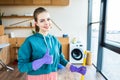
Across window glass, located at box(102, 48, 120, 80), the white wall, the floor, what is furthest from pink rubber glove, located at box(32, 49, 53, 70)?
the white wall

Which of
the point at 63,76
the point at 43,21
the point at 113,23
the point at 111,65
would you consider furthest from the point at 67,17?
the point at 43,21

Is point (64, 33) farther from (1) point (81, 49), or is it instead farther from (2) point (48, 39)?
(2) point (48, 39)

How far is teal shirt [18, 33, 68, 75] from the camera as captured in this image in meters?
1.20

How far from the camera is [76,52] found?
5406 millimetres

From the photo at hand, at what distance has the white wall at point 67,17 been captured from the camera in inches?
223

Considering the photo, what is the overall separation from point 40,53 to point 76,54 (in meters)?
4.29

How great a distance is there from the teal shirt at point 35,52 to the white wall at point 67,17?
4.49 meters

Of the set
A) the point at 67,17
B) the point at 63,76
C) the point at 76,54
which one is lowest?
the point at 63,76

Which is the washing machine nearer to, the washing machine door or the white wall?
the washing machine door

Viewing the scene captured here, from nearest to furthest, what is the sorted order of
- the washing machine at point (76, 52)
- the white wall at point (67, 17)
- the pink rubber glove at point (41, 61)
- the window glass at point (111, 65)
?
the pink rubber glove at point (41, 61), the window glass at point (111, 65), the washing machine at point (76, 52), the white wall at point (67, 17)

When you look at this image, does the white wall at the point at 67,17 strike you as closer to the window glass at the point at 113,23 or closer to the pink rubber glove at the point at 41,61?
the window glass at the point at 113,23

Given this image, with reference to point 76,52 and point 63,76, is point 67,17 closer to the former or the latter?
point 76,52

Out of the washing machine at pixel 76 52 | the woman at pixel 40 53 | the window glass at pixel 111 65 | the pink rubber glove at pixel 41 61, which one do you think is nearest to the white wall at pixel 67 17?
the washing machine at pixel 76 52

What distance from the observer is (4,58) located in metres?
5.05
